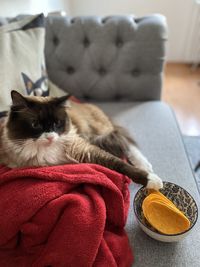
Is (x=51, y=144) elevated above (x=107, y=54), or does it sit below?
below

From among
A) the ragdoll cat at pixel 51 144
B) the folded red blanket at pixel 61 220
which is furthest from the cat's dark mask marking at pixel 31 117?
the folded red blanket at pixel 61 220

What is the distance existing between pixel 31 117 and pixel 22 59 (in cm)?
38

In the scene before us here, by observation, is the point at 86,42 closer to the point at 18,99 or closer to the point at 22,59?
the point at 22,59

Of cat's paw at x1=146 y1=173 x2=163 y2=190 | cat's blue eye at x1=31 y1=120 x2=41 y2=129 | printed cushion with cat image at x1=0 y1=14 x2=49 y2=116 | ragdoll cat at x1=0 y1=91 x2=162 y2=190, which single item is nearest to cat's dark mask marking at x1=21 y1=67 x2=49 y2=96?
printed cushion with cat image at x1=0 y1=14 x2=49 y2=116

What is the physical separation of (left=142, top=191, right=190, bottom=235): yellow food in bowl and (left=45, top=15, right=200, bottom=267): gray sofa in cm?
41

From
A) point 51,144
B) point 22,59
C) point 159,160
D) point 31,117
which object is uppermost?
point 22,59

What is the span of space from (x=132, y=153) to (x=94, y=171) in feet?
0.95

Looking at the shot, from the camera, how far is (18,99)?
2.85ft

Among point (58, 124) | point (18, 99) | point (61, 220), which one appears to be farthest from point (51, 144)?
point (61, 220)

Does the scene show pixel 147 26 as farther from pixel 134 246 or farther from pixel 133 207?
pixel 134 246

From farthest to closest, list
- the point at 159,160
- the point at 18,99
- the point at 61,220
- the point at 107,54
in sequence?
1. the point at 107,54
2. the point at 159,160
3. the point at 18,99
4. the point at 61,220

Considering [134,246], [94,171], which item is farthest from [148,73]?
[134,246]

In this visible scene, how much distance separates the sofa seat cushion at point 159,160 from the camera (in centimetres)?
78

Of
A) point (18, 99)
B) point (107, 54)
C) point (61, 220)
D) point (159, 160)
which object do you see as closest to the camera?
point (61, 220)
